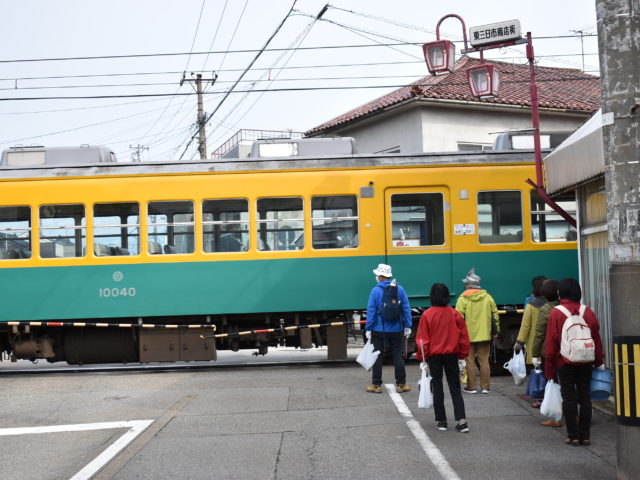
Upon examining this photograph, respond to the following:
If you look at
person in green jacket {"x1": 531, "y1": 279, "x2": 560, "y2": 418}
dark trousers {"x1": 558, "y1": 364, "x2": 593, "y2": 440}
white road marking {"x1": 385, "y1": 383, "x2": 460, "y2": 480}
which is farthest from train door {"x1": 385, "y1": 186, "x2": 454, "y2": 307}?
dark trousers {"x1": 558, "y1": 364, "x2": 593, "y2": 440}

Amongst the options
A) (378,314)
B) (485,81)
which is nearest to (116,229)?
(378,314)

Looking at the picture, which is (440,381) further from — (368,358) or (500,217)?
(500,217)

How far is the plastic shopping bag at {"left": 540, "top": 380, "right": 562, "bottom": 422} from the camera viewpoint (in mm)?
8086

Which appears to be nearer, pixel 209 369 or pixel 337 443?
pixel 337 443

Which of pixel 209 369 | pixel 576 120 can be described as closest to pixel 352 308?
pixel 209 369

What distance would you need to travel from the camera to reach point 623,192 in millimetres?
6383

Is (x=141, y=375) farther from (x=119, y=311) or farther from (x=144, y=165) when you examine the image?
(x=144, y=165)

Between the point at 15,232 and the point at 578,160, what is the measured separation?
29.9 ft

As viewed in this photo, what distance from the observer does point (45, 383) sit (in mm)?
12969

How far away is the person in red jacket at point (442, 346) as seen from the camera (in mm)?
8555

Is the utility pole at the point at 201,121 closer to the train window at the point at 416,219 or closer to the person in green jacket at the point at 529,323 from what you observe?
the train window at the point at 416,219

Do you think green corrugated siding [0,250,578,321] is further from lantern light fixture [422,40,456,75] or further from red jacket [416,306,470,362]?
red jacket [416,306,470,362]

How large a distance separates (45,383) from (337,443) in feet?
21.7

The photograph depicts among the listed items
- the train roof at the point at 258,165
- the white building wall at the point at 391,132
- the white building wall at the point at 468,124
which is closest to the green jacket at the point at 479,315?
the train roof at the point at 258,165
